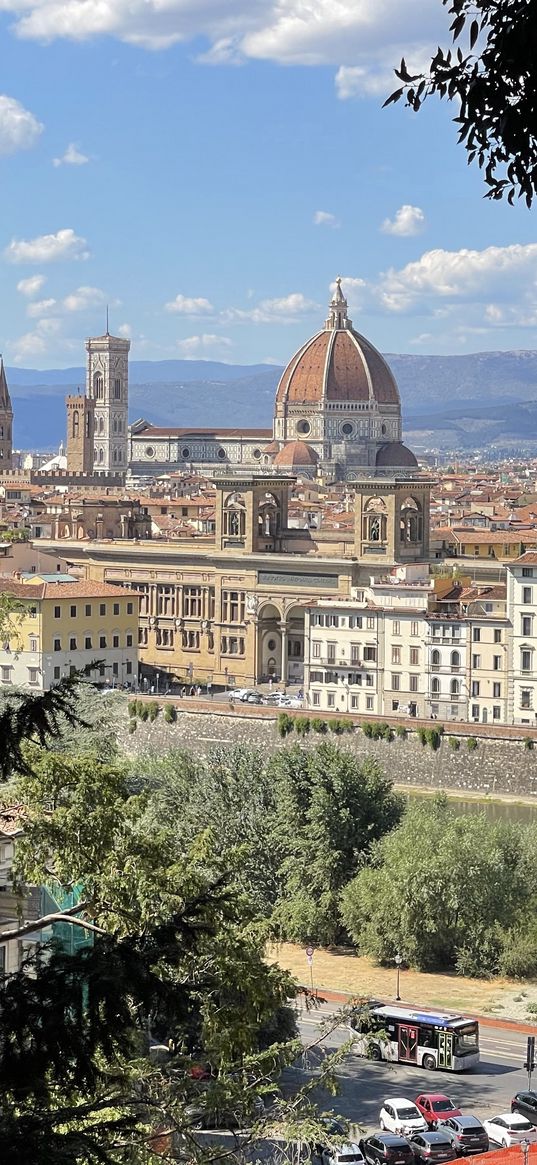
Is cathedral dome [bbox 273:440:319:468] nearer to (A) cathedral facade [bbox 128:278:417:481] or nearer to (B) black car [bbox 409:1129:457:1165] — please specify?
(A) cathedral facade [bbox 128:278:417:481]

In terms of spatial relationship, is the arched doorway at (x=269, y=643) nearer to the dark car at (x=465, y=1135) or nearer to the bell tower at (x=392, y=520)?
the bell tower at (x=392, y=520)

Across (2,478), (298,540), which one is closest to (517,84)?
(298,540)

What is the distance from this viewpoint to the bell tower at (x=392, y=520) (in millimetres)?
66062

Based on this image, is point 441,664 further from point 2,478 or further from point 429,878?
point 2,478

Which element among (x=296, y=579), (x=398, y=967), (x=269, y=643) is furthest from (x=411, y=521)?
(x=398, y=967)

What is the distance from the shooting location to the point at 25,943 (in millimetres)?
19047

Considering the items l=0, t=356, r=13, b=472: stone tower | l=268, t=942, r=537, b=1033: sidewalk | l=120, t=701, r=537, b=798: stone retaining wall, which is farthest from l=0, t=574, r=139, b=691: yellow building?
l=0, t=356, r=13, b=472: stone tower

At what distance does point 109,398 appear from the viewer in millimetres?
184750

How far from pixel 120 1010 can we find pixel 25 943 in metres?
10.8

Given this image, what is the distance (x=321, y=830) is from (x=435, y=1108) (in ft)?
41.0

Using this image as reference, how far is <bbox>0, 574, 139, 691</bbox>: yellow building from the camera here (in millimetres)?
Answer: 60375

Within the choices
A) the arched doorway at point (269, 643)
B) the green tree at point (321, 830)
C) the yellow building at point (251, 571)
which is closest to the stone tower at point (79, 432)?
the yellow building at point (251, 571)

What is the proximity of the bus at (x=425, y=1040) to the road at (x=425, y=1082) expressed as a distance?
0.13 meters

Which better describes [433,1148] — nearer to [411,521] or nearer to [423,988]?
[423,988]
